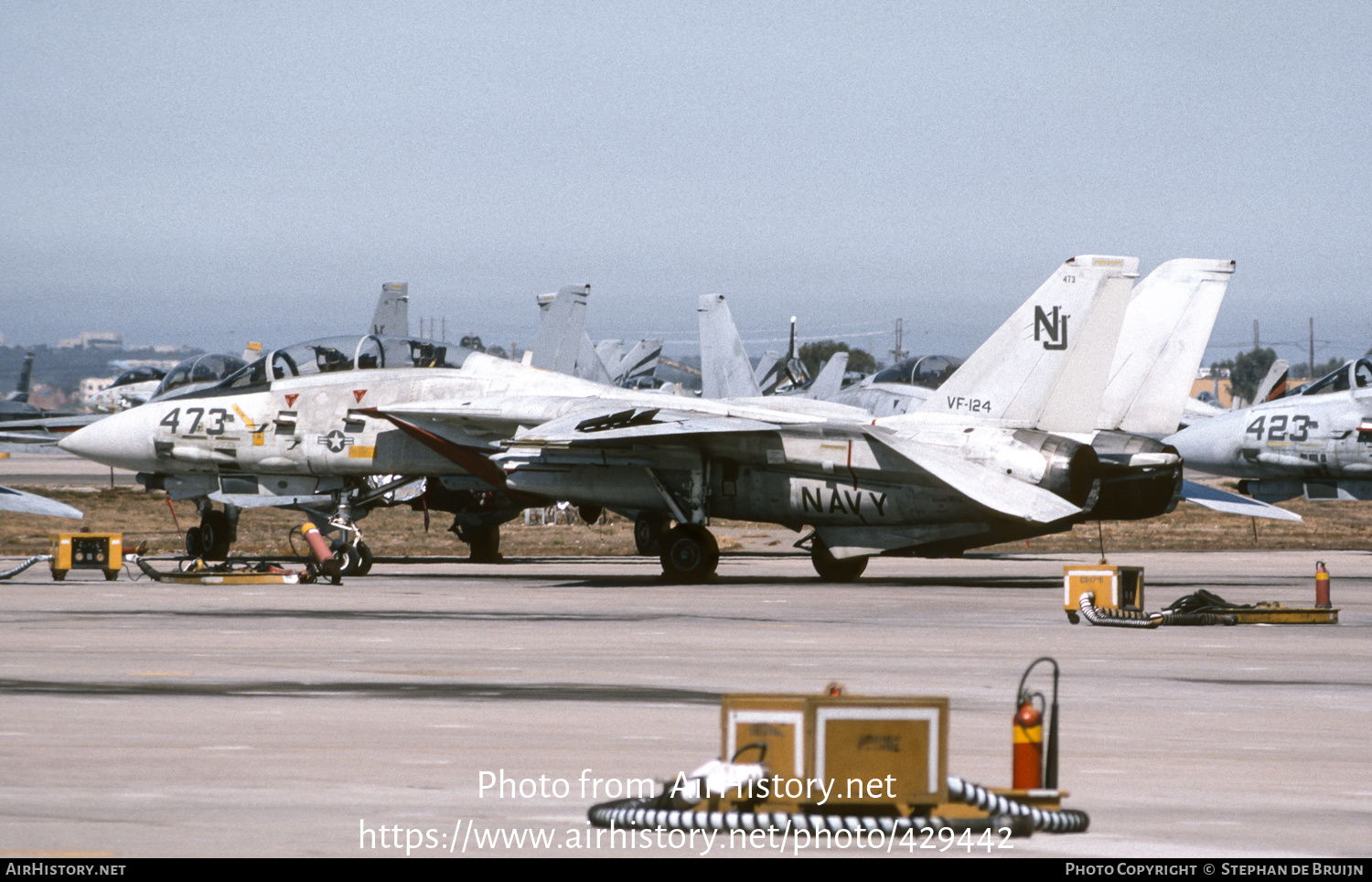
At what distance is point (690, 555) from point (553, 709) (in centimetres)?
1160

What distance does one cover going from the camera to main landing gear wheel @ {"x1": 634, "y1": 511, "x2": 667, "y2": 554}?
22578 mm

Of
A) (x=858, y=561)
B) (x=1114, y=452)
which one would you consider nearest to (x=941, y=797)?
(x=1114, y=452)

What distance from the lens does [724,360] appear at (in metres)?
32.2

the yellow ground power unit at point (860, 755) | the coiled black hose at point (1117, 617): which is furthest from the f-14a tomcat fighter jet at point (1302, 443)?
the yellow ground power unit at point (860, 755)

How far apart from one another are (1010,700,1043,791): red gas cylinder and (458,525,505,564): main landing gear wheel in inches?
782

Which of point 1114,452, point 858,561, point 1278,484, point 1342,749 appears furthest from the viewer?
point 1278,484

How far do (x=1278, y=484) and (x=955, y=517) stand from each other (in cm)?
800

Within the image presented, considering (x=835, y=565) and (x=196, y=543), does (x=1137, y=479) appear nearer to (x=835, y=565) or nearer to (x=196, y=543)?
(x=835, y=565)

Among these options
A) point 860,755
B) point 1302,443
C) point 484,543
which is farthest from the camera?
point 484,543

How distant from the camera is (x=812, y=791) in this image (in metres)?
6.53

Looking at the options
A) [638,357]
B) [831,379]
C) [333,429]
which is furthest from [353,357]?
[638,357]

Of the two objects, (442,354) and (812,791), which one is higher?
(442,354)

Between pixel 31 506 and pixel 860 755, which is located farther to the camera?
pixel 31 506
